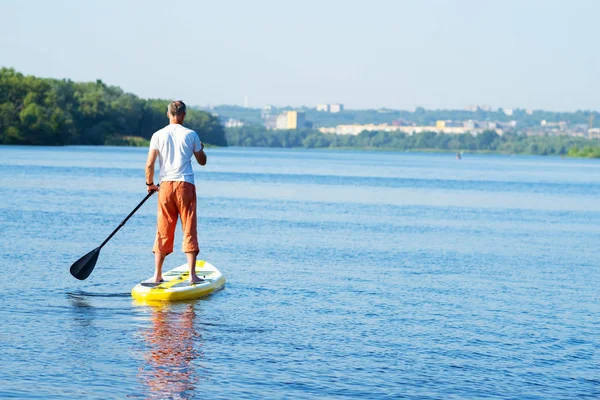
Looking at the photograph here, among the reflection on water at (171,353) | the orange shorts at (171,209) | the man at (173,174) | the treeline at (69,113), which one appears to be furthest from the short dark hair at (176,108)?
the treeline at (69,113)

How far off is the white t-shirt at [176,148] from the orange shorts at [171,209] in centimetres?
12

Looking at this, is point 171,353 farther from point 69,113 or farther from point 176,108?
point 69,113

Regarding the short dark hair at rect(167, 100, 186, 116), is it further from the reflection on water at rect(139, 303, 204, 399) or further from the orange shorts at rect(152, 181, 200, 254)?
the reflection on water at rect(139, 303, 204, 399)

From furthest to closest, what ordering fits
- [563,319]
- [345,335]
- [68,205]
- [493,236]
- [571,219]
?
1. [571,219]
2. [68,205]
3. [493,236]
4. [563,319]
5. [345,335]

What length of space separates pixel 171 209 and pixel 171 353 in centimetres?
345

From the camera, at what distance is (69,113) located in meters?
128

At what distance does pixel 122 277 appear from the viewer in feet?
48.9

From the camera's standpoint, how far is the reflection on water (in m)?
8.56

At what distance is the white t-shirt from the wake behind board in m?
1.39

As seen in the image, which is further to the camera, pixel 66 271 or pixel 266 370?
pixel 66 271

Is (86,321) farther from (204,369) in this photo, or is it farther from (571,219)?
(571,219)

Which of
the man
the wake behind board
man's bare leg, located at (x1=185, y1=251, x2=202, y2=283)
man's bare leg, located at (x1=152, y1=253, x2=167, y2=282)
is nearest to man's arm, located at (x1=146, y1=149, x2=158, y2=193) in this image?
the man

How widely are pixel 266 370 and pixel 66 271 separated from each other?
6696mm

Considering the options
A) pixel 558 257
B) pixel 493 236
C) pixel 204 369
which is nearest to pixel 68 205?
pixel 493 236
